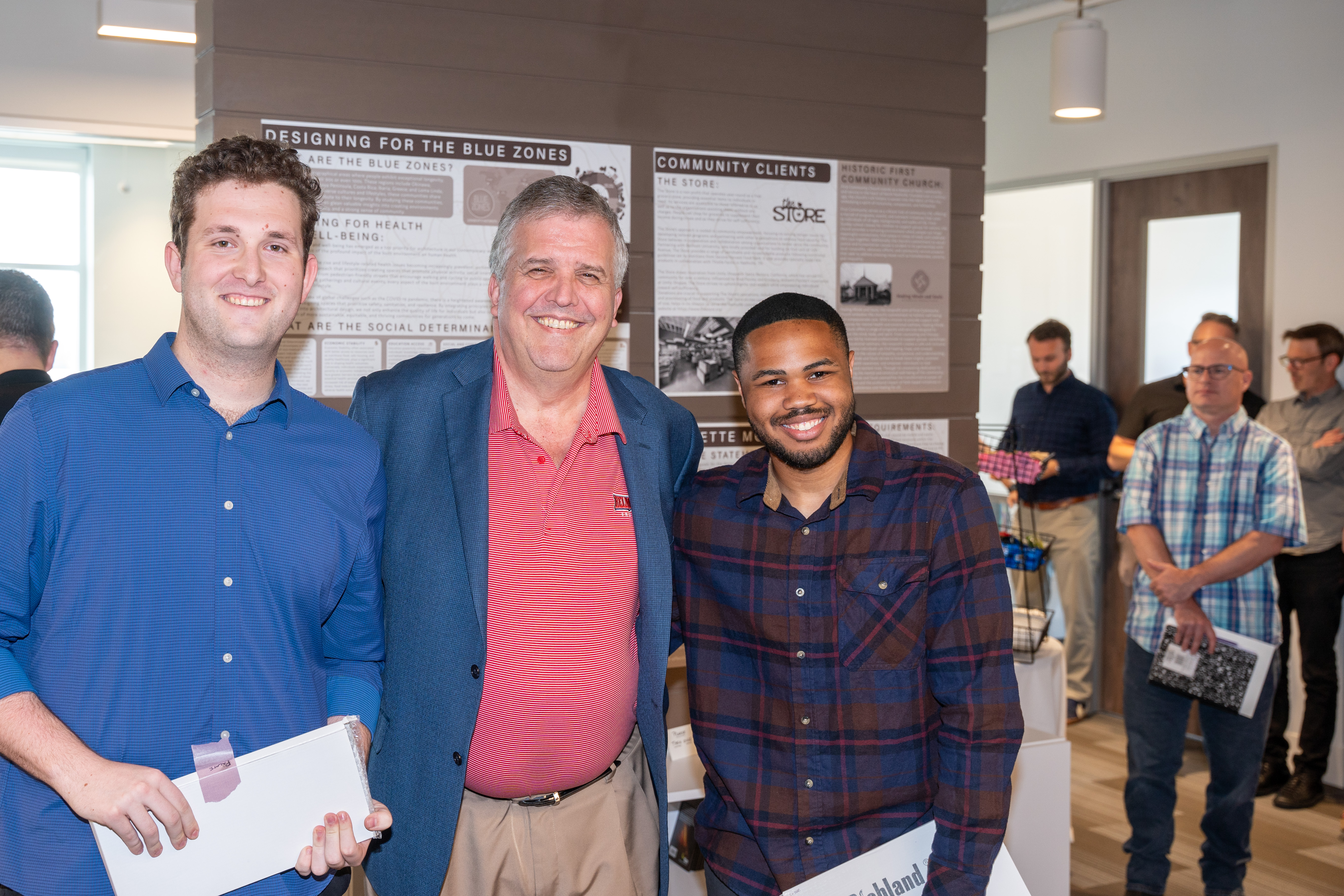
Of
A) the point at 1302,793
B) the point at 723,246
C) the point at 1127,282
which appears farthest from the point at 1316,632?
the point at 723,246

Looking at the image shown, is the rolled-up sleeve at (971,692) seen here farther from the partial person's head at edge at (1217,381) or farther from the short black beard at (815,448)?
the partial person's head at edge at (1217,381)

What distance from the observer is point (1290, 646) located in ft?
16.8

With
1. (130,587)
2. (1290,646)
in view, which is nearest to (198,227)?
(130,587)

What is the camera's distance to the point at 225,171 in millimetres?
1656

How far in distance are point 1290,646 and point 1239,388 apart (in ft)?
6.73

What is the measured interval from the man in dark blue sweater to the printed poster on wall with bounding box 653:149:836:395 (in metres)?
2.95

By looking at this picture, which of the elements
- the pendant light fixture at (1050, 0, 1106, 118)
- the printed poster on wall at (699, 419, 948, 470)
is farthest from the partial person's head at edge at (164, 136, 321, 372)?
the pendant light fixture at (1050, 0, 1106, 118)

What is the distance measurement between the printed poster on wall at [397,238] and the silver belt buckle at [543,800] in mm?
1230

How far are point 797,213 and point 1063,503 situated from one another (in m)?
3.36

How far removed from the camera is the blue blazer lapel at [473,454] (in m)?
1.88

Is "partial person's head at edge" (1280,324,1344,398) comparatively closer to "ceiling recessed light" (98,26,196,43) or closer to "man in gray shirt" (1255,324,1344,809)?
"man in gray shirt" (1255,324,1344,809)

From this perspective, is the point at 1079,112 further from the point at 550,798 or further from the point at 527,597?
the point at 550,798

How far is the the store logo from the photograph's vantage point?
10.6 feet

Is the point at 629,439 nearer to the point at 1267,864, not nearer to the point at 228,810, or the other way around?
the point at 228,810
